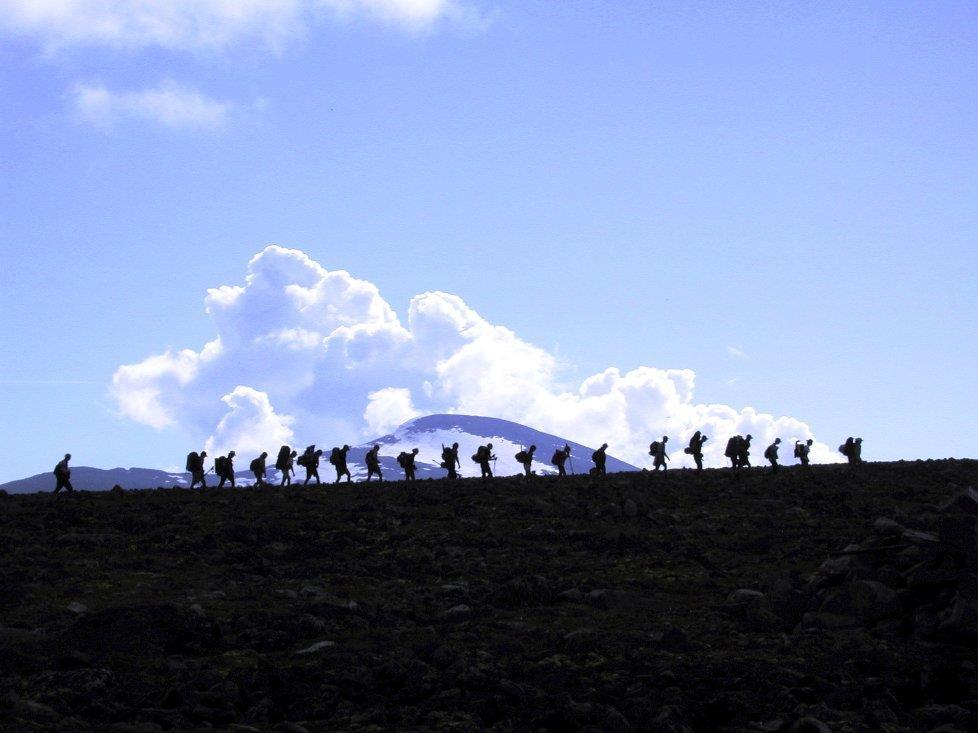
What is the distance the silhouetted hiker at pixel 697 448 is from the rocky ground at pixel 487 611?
6726 mm

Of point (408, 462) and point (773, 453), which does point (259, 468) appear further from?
point (773, 453)

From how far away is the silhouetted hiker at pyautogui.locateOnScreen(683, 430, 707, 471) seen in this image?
146 ft

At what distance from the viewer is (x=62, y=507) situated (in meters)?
33.8

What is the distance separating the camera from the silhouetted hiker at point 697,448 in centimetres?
4438

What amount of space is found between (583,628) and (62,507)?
18808 millimetres

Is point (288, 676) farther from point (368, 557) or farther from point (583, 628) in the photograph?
point (368, 557)

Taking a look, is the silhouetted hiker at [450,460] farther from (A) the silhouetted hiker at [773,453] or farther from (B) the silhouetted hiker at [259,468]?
(A) the silhouetted hiker at [773,453]

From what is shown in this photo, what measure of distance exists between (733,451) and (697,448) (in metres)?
1.72

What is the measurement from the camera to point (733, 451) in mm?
43250

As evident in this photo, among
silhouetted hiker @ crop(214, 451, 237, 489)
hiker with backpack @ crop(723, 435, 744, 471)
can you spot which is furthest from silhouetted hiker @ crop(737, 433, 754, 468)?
silhouetted hiker @ crop(214, 451, 237, 489)

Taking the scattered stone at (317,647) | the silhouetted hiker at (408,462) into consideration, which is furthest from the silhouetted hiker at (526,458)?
the scattered stone at (317,647)

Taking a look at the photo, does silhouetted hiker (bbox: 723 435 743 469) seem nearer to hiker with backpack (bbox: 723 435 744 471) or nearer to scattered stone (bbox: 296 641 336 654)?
hiker with backpack (bbox: 723 435 744 471)

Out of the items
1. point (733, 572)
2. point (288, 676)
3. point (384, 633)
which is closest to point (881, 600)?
point (733, 572)

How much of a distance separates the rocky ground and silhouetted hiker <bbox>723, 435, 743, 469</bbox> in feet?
18.1
